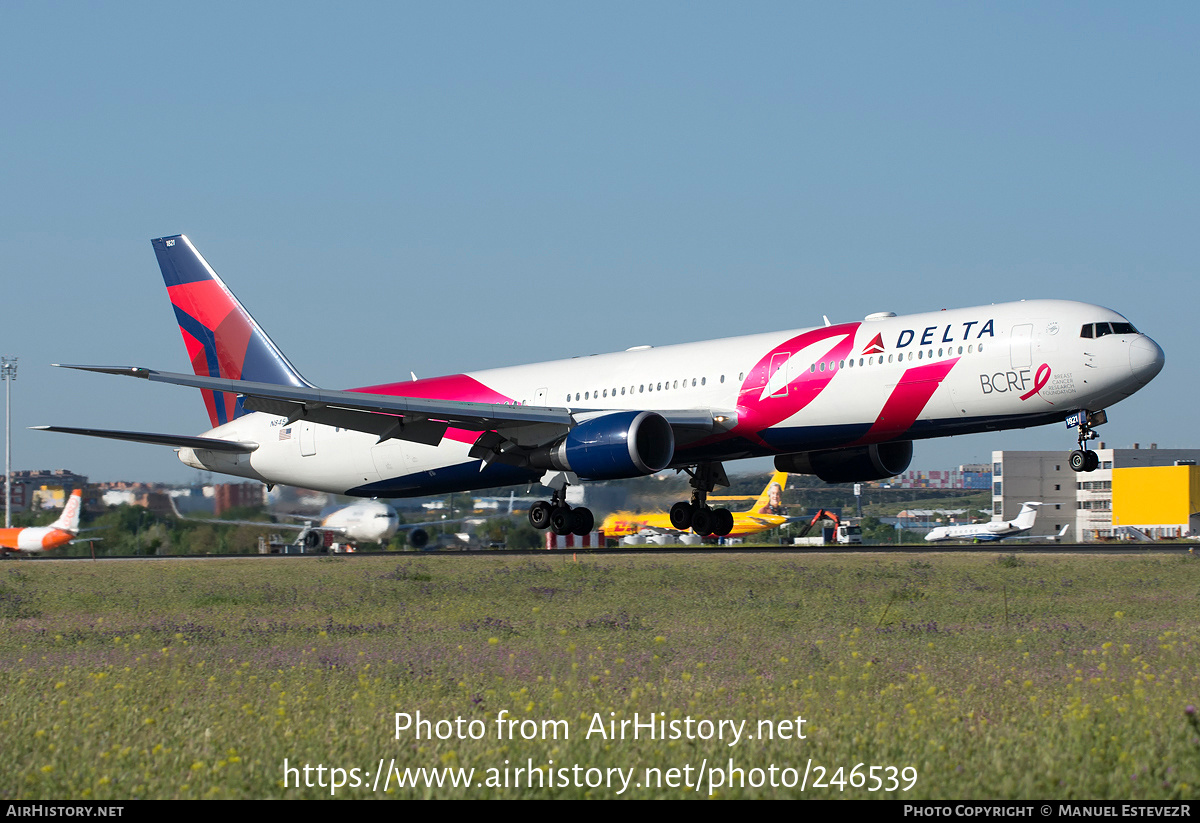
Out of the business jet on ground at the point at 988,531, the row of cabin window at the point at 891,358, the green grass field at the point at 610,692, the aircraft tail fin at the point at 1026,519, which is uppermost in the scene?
the row of cabin window at the point at 891,358

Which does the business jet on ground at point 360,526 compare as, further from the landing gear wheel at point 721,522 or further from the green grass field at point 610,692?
the green grass field at point 610,692

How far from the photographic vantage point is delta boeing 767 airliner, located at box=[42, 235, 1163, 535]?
26.0 metres

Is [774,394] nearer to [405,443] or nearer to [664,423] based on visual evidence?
[664,423]

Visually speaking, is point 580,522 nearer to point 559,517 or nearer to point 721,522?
point 559,517

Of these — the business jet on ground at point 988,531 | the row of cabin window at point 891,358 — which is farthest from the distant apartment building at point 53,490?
the business jet on ground at point 988,531

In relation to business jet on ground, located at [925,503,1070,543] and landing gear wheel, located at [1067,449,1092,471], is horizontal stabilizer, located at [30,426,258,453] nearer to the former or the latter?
landing gear wheel, located at [1067,449,1092,471]

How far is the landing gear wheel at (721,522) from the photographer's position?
3512 cm

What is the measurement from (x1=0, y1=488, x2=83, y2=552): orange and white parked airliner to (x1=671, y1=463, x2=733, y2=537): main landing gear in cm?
2485

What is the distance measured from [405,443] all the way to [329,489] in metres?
4.17

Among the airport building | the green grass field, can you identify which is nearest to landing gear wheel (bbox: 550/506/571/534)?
the green grass field

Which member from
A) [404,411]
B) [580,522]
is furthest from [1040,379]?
[404,411]

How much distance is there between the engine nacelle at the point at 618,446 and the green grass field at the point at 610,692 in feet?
18.5
